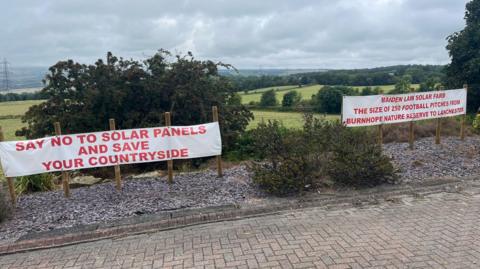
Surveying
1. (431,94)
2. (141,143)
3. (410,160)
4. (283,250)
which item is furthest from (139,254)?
(431,94)

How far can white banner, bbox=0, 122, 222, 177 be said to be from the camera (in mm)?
5965

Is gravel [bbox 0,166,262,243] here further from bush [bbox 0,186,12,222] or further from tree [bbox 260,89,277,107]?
tree [bbox 260,89,277,107]

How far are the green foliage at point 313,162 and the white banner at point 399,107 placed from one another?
1.36m

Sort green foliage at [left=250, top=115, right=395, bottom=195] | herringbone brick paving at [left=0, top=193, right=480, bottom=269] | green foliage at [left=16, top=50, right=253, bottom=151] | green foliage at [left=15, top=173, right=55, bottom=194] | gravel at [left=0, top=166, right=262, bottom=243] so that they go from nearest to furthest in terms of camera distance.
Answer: herringbone brick paving at [left=0, top=193, right=480, bottom=269]
gravel at [left=0, top=166, right=262, bottom=243]
green foliage at [left=250, top=115, right=395, bottom=195]
green foliage at [left=15, top=173, right=55, bottom=194]
green foliage at [left=16, top=50, right=253, bottom=151]

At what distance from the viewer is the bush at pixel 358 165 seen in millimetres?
6270

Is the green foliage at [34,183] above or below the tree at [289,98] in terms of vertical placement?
below

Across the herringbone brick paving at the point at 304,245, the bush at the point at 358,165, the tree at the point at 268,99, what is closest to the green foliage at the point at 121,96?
the bush at the point at 358,165

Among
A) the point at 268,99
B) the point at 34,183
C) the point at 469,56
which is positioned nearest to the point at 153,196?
the point at 34,183

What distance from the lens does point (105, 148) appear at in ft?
20.9

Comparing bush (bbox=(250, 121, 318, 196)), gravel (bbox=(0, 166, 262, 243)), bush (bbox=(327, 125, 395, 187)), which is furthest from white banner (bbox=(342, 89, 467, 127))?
gravel (bbox=(0, 166, 262, 243))

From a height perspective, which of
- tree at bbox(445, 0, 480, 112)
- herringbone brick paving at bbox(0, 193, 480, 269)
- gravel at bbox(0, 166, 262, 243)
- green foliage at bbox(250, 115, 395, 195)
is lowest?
herringbone brick paving at bbox(0, 193, 480, 269)

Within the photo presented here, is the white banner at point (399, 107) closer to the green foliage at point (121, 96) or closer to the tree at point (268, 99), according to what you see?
the green foliage at point (121, 96)

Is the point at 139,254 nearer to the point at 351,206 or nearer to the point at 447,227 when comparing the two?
the point at 351,206

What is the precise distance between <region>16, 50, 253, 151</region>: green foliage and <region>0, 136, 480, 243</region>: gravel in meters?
4.49
